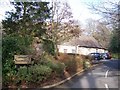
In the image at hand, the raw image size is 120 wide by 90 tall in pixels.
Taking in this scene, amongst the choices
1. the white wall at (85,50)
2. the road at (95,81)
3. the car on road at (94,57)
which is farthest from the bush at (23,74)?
the white wall at (85,50)

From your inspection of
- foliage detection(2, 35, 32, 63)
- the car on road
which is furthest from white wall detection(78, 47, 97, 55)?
foliage detection(2, 35, 32, 63)

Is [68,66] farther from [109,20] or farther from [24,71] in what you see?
[24,71]

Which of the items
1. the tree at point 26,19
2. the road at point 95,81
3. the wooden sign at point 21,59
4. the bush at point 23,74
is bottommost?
the road at point 95,81

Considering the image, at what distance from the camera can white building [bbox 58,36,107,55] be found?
2596 inches

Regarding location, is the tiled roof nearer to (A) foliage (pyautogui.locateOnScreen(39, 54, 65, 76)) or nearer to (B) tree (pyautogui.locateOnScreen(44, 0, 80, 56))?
(B) tree (pyautogui.locateOnScreen(44, 0, 80, 56))

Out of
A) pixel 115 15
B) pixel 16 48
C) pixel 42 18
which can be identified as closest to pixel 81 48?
pixel 42 18

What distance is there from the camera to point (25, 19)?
92.2 feet

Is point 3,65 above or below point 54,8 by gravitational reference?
below

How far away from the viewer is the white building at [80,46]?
65944mm

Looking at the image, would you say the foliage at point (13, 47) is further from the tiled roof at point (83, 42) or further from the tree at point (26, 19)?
the tiled roof at point (83, 42)

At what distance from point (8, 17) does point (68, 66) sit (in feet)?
26.1

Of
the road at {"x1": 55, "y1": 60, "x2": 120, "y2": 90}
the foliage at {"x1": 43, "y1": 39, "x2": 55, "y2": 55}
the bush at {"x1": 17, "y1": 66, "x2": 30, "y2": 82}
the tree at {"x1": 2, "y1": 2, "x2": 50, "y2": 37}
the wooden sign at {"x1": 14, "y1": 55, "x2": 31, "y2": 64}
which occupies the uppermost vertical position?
the tree at {"x1": 2, "y1": 2, "x2": 50, "y2": 37}

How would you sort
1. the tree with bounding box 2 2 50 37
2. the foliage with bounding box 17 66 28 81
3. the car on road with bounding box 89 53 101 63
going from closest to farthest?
the foliage with bounding box 17 66 28 81 < the tree with bounding box 2 2 50 37 < the car on road with bounding box 89 53 101 63

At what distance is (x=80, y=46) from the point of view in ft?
232
